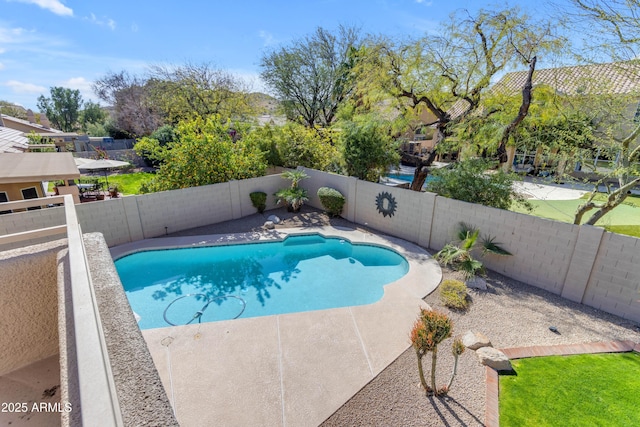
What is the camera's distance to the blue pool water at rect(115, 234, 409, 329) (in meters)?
8.87

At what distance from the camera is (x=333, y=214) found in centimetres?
1524

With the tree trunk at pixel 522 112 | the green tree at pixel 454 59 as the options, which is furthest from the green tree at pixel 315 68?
the tree trunk at pixel 522 112

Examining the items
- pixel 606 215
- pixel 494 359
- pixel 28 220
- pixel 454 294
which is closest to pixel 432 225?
pixel 454 294

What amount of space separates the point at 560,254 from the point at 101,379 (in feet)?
35.3

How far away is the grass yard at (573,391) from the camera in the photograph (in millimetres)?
4953

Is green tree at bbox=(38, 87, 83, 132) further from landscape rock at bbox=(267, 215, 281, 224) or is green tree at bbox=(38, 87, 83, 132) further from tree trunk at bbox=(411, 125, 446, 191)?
tree trunk at bbox=(411, 125, 446, 191)

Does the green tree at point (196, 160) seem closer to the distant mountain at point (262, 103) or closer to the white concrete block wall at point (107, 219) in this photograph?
the white concrete block wall at point (107, 219)

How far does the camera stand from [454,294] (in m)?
8.30

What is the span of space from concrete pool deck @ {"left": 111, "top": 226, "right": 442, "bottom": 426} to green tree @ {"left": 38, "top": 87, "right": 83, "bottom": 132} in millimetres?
75574

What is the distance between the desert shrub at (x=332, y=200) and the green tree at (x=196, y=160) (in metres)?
4.67

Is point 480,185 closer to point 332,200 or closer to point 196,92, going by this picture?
point 332,200

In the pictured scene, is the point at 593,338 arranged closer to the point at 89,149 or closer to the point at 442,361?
the point at 442,361

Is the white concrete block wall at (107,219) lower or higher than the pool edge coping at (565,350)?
higher

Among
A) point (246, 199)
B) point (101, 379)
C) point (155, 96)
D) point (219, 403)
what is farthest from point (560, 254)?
point (155, 96)
